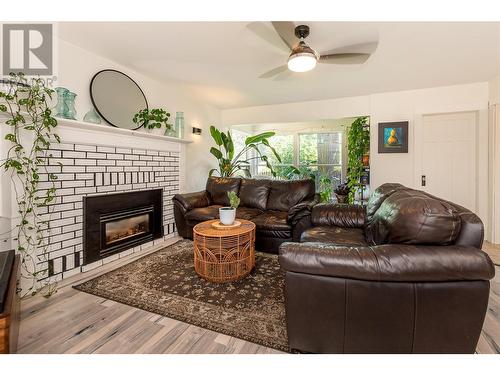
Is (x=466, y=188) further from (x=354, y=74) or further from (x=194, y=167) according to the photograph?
(x=194, y=167)

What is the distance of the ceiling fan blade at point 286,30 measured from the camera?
1718 mm

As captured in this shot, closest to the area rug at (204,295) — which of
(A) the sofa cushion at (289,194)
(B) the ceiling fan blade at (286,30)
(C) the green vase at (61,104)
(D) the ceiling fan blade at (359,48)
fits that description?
(A) the sofa cushion at (289,194)

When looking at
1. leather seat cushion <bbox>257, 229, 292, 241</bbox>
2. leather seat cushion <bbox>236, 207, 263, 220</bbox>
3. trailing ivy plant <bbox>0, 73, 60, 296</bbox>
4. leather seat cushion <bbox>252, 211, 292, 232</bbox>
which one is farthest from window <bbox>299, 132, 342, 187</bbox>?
trailing ivy plant <bbox>0, 73, 60, 296</bbox>

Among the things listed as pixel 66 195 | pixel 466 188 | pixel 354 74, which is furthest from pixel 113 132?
pixel 466 188

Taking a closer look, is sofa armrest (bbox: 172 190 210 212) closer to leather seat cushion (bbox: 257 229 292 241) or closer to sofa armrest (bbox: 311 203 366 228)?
leather seat cushion (bbox: 257 229 292 241)

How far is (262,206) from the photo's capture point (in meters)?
3.64

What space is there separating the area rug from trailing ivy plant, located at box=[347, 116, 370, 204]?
101 inches

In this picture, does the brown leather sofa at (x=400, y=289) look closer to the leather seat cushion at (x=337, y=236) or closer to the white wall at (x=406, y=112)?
the leather seat cushion at (x=337, y=236)

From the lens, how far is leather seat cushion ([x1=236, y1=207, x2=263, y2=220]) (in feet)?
10.5

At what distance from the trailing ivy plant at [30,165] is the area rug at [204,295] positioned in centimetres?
47

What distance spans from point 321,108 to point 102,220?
12.9 ft

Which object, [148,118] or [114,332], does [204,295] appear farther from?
[148,118]
